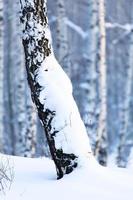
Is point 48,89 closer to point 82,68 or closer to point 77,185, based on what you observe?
point 77,185

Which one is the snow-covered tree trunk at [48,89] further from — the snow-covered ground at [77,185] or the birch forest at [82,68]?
the birch forest at [82,68]

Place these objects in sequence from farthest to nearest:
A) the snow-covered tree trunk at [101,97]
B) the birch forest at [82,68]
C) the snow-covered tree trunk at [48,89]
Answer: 1. the birch forest at [82,68]
2. the snow-covered tree trunk at [101,97]
3. the snow-covered tree trunk at [48,89]

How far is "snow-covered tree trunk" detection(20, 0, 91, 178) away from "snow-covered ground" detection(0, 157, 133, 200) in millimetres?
267

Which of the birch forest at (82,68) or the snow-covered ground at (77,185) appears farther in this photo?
the birch forest at (82,68)

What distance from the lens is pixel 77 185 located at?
217 inches

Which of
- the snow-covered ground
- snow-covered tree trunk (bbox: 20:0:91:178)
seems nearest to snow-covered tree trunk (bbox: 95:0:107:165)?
the snow-covered ground

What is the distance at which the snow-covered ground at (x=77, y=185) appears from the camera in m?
5.24

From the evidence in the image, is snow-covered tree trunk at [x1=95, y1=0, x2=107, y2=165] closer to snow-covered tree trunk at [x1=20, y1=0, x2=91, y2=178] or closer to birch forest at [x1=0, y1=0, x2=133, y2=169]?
birch forest at [x1=0, y1=0, x2=133, y2=169]

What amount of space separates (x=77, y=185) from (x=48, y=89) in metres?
1.21

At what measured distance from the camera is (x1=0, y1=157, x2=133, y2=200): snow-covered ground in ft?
17.2

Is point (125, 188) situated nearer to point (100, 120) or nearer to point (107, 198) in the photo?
point (107, 198)

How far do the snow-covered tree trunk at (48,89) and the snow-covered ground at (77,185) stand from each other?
27cm

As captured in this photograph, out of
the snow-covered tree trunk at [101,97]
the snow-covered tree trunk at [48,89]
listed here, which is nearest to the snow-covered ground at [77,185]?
the snow-covered tree trunk at [48,89]

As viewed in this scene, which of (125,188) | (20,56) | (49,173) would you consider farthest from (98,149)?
(125,188)
